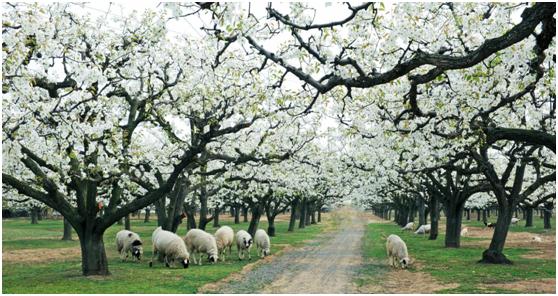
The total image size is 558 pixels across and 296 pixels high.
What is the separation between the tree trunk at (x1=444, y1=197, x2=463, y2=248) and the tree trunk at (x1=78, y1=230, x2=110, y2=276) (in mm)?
24114

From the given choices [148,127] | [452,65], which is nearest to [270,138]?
[148,127]

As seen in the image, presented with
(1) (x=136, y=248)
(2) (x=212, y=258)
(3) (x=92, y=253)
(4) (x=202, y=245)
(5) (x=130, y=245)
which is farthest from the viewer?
(5) (x=130, y=245)

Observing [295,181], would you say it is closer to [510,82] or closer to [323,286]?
[323,286]

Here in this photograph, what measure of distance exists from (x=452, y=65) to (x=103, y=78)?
9804 millimetres

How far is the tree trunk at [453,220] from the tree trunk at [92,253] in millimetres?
24114

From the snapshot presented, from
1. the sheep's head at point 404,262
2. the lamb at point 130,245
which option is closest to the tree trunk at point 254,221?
the lamb at point 130,245

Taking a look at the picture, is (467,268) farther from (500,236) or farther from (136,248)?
(136,248)

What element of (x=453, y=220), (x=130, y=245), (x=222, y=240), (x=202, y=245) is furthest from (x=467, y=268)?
(x=130, y=245)

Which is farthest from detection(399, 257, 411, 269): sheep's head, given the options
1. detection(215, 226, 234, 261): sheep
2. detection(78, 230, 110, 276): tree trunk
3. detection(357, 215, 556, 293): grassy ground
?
detection(78, 230, 110, 276): tree trunk

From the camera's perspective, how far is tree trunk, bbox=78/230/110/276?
2100 cm

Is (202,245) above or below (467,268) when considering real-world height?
above

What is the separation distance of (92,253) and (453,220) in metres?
25.9

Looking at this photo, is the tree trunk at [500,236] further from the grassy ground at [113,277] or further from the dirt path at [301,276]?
the grassy ground at [113,277]

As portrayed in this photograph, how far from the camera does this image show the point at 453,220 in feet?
125
